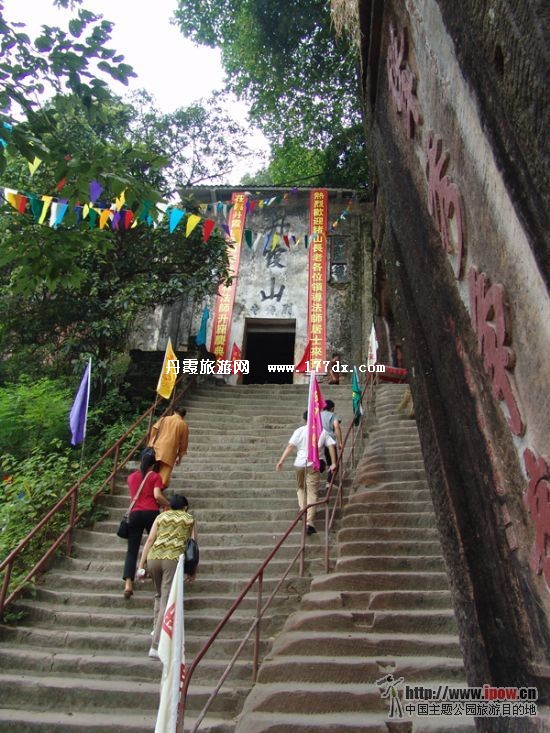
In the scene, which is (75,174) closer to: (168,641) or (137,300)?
(168,641)

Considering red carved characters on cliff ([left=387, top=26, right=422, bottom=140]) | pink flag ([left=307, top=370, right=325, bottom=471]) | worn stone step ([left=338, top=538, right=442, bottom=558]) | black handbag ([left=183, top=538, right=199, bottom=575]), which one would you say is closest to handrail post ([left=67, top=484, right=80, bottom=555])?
black handbag ([left=183, top=538, right=199, bottom=575])

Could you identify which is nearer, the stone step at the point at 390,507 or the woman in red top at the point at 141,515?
the woman in red top at the point at 141,515

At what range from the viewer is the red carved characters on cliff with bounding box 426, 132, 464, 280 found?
243 cm

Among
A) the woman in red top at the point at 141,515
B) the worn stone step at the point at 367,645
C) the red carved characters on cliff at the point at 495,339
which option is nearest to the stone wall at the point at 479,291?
the red carved characters on cliff at the point at 495,339

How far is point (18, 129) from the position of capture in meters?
4.30

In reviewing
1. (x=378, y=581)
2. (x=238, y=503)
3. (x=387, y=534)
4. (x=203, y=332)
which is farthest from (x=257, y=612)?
(x=203, y=332)

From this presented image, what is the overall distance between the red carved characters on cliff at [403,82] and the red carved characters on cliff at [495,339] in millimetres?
1113

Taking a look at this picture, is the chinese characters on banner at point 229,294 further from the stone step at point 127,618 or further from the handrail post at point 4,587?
the handrail post at point 4,587

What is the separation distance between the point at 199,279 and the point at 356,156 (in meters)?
7.85

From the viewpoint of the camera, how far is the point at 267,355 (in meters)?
20.5

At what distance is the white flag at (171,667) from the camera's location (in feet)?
9.64

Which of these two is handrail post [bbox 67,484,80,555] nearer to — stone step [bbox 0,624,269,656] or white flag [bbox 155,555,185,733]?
stone step [bbox 0,624,269,656]

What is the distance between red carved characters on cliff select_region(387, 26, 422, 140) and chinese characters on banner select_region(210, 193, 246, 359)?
37.8ft

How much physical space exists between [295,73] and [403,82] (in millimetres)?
17059
